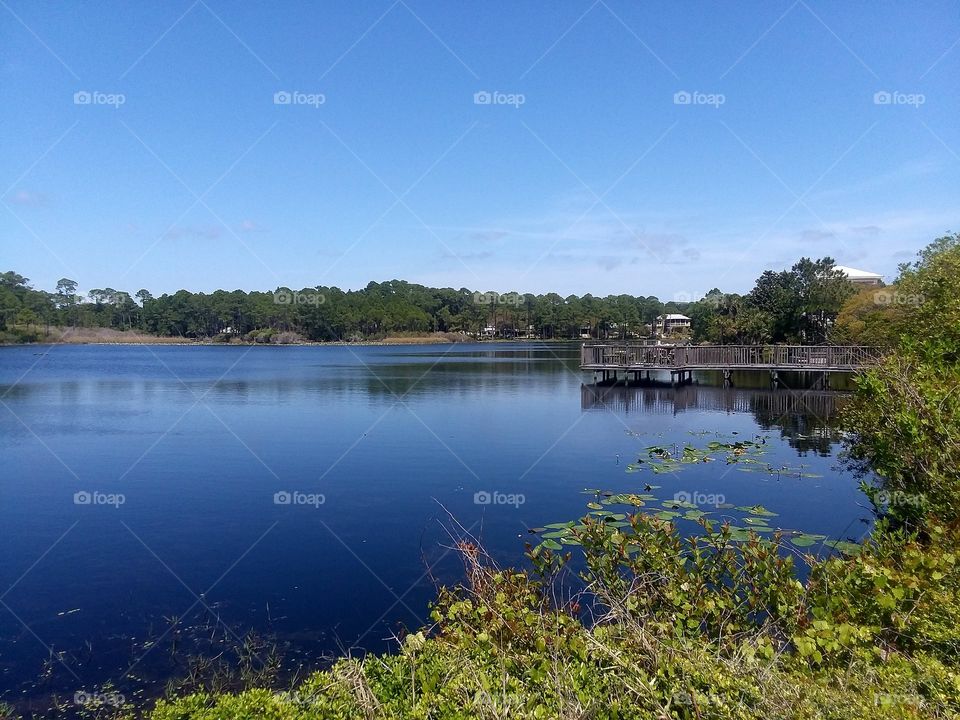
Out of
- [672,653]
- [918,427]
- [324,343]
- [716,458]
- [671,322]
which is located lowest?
[324,343]

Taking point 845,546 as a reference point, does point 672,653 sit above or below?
above

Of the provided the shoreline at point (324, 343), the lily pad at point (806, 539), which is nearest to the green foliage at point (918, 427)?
the lily pad at point (806, 539)

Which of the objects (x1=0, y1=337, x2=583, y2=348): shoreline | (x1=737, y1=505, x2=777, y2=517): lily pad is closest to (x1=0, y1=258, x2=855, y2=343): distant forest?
(x1=0, y1=337, x2=583, y2=348): shoreline

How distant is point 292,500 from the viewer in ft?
47.2

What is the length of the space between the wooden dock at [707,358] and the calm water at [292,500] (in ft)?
15.3

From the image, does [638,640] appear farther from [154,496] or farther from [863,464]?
[863,464]

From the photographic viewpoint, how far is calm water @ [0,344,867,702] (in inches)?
344

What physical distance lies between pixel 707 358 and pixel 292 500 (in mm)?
27700

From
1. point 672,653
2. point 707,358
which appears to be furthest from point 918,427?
point 707,358

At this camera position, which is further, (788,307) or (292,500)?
(788,307)

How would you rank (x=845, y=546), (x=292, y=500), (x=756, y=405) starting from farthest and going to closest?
1. (x=756, y=405)
2. (x=292, y=500)
3. (x=845, y=546)

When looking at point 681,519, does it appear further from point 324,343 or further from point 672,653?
point 324,343

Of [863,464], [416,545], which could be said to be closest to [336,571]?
[416,545]

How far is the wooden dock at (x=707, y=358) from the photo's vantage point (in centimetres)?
3400
